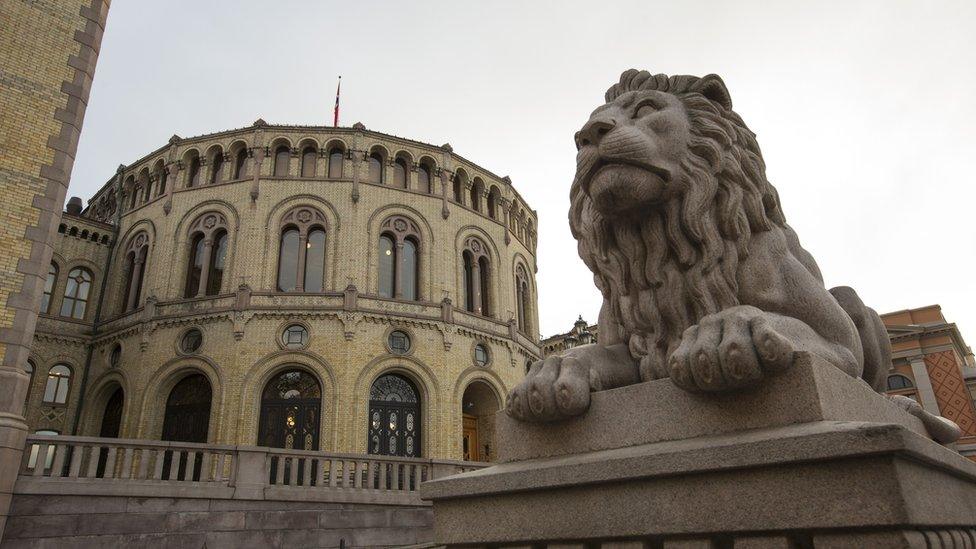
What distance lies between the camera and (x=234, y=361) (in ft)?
66.8

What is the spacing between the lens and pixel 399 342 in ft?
72.6

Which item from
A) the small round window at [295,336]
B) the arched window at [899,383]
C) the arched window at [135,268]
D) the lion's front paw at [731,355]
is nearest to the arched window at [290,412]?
the small round window at [295,336]

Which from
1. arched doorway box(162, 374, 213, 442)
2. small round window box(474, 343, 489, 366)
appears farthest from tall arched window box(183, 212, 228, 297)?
small round window box(474, 343, 489, 366)

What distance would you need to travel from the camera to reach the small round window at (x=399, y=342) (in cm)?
2194

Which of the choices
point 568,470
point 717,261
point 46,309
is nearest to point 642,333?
point 717,261

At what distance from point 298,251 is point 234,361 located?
475cm

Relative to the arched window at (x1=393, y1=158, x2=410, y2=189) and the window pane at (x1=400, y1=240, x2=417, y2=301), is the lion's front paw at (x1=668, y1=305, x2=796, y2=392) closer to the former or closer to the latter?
the window pane at (x1=400, y1=240, x2=417, y2=301)

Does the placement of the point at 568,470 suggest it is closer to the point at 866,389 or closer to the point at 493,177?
the point at 866,389

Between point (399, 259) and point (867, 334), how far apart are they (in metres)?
21.2

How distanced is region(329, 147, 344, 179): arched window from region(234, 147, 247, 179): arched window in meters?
3.35

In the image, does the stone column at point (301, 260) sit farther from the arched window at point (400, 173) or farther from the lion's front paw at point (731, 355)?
the lion's front paw at point (731, 355)

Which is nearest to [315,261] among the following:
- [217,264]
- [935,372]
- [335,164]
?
[217,264]

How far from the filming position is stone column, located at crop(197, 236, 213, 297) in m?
22.3

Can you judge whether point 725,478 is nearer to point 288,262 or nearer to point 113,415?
point 288,262
